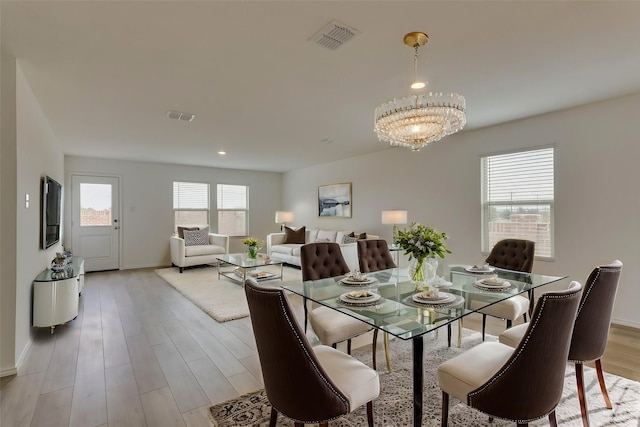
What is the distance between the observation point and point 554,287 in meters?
3.81

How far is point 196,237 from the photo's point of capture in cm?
695

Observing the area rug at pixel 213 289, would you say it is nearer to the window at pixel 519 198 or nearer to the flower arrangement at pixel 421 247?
the flower arrangement at pixel 421 247

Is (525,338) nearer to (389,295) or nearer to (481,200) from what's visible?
(389,295)

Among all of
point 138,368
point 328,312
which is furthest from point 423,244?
point 138,368

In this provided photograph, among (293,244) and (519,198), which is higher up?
(519,198)

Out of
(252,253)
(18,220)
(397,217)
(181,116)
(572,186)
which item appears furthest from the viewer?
A: (252,253)

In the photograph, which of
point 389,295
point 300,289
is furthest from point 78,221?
point 389,295

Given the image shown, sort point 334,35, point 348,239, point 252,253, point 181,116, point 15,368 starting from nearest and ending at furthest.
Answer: point 334,35 → point 15,368 → point 181,116 → point 252,253 → point 348,239

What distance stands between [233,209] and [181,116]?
4.61m

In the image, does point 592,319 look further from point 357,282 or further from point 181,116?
point 181,116

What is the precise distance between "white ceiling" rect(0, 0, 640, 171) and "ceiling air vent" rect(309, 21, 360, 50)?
0.05 m

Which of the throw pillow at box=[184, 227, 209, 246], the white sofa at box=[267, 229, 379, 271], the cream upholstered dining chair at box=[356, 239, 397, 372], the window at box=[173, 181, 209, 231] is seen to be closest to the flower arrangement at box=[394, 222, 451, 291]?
the cream upholstered dining chair at box=[356, 239, 397, 372]

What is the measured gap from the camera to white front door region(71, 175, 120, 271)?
20.8 ft

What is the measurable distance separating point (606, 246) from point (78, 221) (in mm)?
8647
